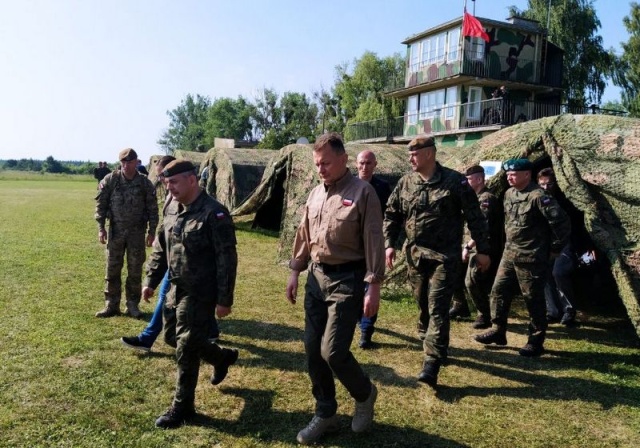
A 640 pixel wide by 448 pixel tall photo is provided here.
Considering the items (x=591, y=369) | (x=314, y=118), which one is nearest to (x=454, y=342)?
(x=591, y=369)

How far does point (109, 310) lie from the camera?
6.61 metres

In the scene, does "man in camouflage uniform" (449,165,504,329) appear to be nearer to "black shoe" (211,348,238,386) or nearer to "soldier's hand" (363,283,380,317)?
"soldier's hand" (363,283,380,317)

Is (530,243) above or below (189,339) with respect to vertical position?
above

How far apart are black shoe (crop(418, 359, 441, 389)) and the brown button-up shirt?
1467 millimetres

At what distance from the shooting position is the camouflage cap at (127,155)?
626 cm

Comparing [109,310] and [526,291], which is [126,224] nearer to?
[109,310]

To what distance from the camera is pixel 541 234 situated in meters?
5.60

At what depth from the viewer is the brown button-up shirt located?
3652 millimetres

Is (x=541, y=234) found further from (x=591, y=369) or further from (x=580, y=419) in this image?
(x=580, y=419)

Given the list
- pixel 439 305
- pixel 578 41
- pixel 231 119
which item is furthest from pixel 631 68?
pixel 231 119

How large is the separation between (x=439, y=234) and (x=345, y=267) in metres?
1.43

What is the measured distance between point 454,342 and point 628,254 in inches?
79.7

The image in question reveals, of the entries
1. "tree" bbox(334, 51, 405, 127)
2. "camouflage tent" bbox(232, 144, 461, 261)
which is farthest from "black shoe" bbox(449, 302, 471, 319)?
"tree" bbox(334, 51, 405, 127)

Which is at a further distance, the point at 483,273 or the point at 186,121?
the point at 186,121
